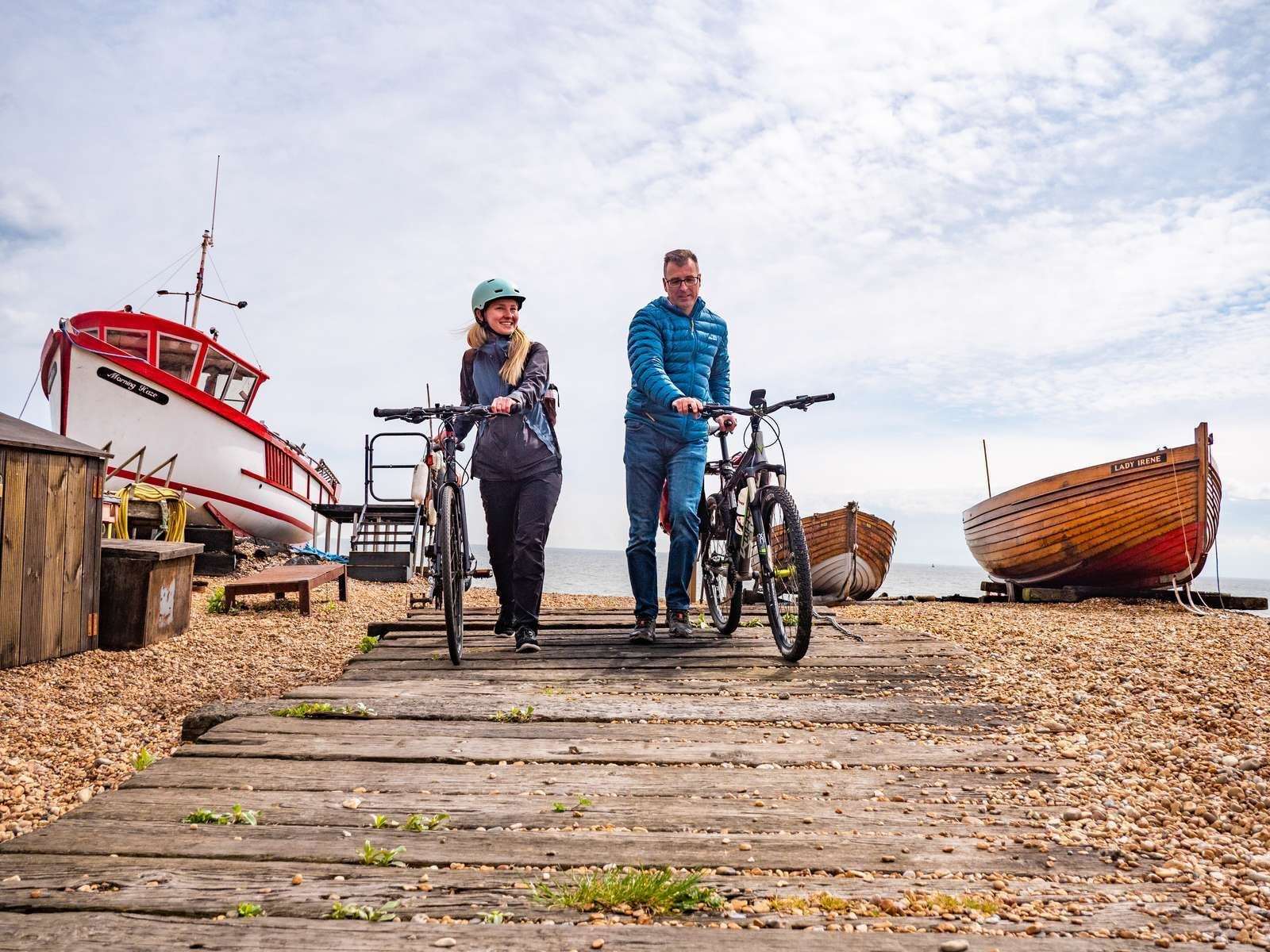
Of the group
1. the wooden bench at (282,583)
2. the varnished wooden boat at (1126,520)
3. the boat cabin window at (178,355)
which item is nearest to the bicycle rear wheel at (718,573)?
the wooden bench at (282,583)

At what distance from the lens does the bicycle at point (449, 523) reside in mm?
4523

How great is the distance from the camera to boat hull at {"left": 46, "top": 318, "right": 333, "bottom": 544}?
15.0 meters

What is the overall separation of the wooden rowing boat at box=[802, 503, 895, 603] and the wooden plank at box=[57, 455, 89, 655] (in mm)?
11387

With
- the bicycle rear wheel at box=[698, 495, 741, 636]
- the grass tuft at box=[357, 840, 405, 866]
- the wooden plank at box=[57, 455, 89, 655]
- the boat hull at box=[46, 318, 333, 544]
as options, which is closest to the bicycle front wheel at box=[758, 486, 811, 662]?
the bicycle rear wheel at box=[698, 495, 741, 636]

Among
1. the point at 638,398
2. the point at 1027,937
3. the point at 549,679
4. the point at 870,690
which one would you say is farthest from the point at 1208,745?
the point at 638,398

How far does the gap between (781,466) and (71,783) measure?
12.5 feet

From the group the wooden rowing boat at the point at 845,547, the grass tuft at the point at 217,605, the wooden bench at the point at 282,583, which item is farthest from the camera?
the wooden rowing boat at the point at 845,547

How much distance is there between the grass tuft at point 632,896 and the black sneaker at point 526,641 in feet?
10.1

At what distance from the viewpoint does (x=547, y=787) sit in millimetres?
2459

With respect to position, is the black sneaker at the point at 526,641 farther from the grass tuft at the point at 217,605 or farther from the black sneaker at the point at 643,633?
the grass tuft at the point at 217,605

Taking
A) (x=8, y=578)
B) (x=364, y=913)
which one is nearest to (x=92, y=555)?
(x=8, y=578)

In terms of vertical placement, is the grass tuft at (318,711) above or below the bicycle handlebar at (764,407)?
below

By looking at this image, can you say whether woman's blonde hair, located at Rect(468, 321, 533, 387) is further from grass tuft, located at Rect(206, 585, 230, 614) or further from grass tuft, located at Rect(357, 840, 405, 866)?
grass tuft, located at Rect(206, 585, 230, 614)

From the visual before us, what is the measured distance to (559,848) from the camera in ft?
6.59
